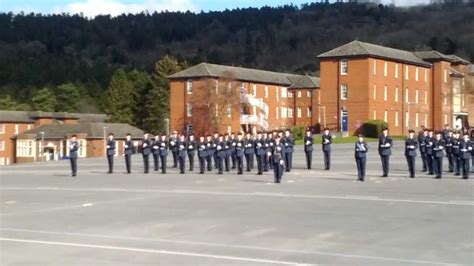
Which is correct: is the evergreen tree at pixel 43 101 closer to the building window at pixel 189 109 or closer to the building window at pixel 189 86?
the building window at pixel 189 86

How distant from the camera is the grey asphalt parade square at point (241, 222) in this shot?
12625 mm

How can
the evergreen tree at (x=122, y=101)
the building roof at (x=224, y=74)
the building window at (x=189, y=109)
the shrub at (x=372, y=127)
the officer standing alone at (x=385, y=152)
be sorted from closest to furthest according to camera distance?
1. the officer standing alone at (x=385, y=152)
2. the shrub at (x=372, y=127)
3. the building roof at (x=224, y=74)
4. the building window at (x=189, y=109)
5. the evergreen tree at (x=122, y=101)

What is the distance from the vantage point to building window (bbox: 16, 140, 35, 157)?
333 feet

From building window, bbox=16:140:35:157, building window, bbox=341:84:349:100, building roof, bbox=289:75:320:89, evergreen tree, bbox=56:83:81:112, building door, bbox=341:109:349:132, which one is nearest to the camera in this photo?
building door, bbox=341:109:349:132

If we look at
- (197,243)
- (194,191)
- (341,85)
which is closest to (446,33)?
(341,85)

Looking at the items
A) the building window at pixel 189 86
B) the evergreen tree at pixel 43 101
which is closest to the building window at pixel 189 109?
the building window at pixel 189 86

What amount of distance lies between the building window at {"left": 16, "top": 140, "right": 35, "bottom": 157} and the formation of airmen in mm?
64825

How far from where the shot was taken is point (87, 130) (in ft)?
318

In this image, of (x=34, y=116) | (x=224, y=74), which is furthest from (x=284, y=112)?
(x=34, y=116)

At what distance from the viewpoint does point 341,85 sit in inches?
3282

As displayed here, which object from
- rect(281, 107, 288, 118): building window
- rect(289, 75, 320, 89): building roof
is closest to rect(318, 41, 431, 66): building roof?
rect(289, 75, 320, 89): building roof

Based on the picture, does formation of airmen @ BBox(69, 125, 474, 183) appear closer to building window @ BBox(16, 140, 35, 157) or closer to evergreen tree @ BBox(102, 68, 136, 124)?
building window @ BBox(16, 140, 35, 157)

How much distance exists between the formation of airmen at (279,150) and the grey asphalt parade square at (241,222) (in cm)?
100

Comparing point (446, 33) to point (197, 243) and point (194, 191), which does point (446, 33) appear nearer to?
point (194, 191)
